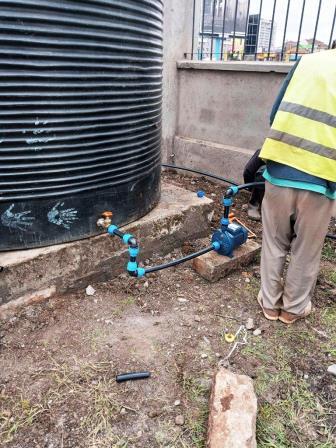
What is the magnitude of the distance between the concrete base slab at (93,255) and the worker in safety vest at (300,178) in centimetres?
98

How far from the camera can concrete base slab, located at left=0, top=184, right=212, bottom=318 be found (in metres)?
2.50

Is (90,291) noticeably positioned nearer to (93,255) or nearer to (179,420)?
(93,255)

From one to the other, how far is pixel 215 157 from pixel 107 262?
2.67m

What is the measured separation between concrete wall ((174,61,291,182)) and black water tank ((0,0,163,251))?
180 cm

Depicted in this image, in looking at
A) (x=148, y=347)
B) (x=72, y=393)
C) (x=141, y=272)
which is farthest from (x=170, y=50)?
(x=72, y=393)

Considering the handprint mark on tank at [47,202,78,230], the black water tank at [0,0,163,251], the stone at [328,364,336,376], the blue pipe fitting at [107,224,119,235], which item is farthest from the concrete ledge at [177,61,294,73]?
the stone at [328,364,336,376]

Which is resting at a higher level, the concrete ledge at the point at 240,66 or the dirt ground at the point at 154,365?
the concrete ledge at the point at 240,66

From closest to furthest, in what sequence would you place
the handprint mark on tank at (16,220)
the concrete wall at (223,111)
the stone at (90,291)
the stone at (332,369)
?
the stone at (332,369), the handprint mark on tank at (16,220), the stone at (90,291), the concrete wall at (223,111)

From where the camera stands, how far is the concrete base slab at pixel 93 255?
250 cm

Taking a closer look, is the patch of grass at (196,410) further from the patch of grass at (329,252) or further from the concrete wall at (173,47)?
the concrete wall at (173,47)

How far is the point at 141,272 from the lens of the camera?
8.27 feet

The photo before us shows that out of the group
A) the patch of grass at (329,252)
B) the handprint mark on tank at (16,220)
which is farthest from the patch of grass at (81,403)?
the patch of grass at (329,252)

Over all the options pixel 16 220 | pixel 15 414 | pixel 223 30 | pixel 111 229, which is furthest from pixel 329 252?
pixel 223 30

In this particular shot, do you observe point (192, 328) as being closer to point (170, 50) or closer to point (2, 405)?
point (2, 405)
